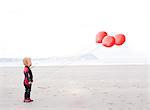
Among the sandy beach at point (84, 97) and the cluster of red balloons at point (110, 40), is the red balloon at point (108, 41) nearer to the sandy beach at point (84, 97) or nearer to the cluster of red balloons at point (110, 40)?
the cluster of red balloons at point (110, 40)

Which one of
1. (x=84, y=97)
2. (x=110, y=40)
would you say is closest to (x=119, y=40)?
(x=110, y=40)

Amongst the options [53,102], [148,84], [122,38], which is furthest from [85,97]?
[148,84]

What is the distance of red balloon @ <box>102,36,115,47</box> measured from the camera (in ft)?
24.7

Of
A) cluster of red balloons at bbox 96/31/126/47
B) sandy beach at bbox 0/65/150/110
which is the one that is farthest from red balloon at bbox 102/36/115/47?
sandy beach at bbox 0/65/150/110

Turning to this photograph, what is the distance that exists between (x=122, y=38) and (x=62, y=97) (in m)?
2.11

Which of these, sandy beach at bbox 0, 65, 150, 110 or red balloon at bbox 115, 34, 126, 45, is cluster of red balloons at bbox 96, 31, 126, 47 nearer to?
red balloon at bbox 115, 34, 126, 45

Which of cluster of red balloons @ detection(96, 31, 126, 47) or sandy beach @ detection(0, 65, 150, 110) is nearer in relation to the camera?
sandy beach @ detection(0, 65, 150, 110)

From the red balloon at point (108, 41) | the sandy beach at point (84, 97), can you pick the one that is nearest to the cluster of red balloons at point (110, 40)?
the red balloon at point (108, 41)

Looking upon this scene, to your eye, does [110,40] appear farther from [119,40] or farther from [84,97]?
[84,97]

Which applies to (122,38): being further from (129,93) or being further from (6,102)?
(6,102)

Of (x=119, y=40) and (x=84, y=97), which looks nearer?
(x=84, y=97)

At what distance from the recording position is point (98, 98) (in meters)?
6.69

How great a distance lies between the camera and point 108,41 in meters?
7.55

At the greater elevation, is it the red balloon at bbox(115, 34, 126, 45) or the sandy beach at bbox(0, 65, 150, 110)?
the red balloon at bbox(115, 34, 126, 45)
